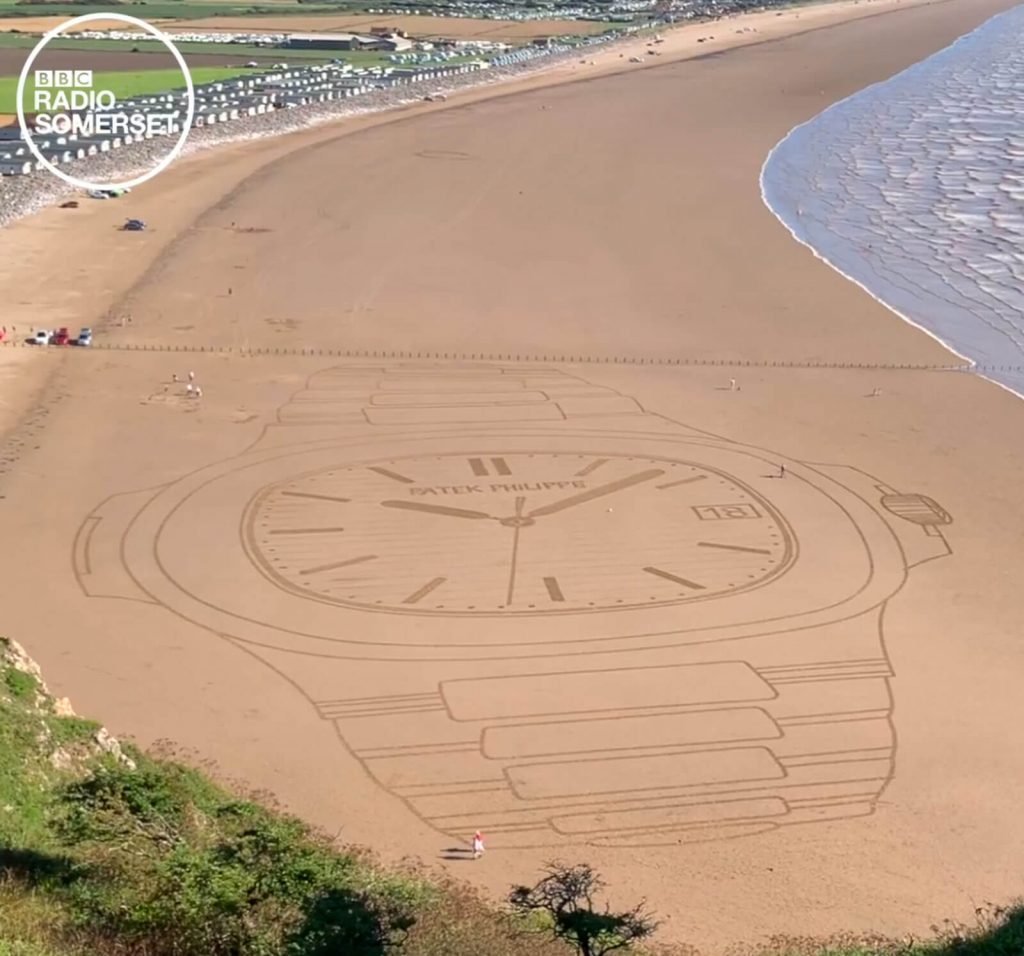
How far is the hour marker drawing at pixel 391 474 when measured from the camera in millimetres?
26734

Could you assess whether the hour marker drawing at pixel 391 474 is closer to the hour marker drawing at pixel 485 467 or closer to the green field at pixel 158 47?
the hour marker drawing at pixel 485 467

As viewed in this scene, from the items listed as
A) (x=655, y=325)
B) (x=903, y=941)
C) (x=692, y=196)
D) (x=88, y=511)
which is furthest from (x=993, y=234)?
(x=903, y=941)

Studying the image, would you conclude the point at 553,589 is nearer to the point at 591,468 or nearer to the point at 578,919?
the point at 591,468

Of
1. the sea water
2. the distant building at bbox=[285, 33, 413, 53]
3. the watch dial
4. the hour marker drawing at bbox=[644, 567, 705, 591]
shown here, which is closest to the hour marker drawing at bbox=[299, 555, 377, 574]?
the watch dial

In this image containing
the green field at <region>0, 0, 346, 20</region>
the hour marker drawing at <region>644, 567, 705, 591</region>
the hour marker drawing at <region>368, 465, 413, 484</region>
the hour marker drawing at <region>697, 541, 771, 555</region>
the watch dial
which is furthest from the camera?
the green field at <region>0, 0, 346, 20</region>

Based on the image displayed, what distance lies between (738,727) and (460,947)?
6.65 meters

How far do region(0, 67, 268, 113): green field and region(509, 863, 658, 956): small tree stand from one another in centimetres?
6492

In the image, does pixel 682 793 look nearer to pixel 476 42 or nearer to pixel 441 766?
pixel 441 766

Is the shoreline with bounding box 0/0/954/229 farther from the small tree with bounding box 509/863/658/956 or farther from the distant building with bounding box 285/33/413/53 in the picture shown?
the small tree with bounding box 509/863/658/956

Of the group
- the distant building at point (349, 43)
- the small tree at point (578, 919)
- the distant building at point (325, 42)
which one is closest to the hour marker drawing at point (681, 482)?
the small tree at point (578, 919)

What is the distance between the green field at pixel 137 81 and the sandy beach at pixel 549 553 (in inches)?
1276

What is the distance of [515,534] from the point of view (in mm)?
24438

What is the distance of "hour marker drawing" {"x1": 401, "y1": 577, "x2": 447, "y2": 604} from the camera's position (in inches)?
874

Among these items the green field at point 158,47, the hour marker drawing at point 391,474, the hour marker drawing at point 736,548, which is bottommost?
the green field at point 158,47
